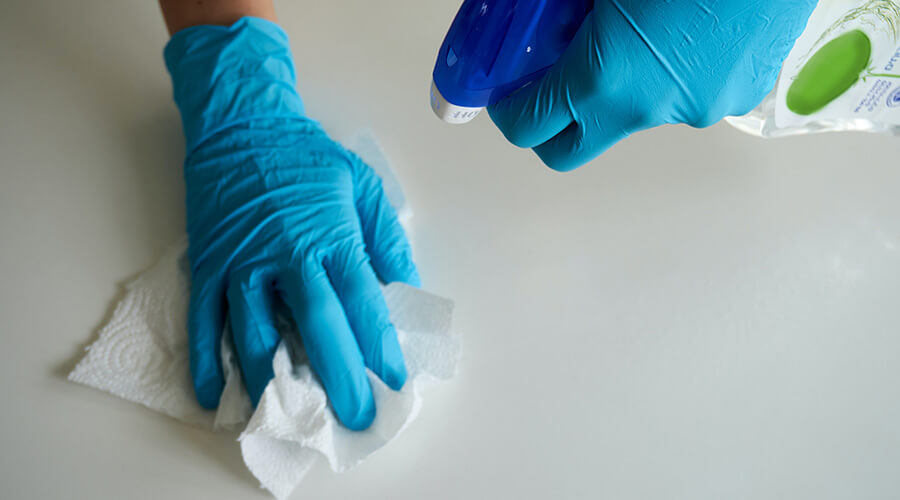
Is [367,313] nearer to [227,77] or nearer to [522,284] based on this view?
[522,284]

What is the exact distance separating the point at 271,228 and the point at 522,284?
0.46 metres

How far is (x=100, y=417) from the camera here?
2.99 feet

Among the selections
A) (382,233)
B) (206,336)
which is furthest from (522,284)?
(206,336)

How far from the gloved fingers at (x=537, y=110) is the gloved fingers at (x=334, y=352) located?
416 mm

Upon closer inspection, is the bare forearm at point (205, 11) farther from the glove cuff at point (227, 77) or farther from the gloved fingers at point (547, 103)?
the gloved fingers at point (547, 103)

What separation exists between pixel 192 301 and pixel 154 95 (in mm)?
505

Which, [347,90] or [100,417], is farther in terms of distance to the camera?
[347,90]

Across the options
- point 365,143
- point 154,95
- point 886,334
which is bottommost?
point 886,334

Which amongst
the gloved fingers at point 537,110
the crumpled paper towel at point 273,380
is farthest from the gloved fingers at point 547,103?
the crumpled paper towel at point 273,380

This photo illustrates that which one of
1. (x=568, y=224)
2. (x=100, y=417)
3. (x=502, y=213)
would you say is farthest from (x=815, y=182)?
(x=100, y=417)

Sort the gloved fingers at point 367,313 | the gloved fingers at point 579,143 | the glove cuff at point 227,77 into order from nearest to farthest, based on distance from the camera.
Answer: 1. the gloved fingers at point 579,143
2. the gloved fingers at point 367,313
3. the glove cuff at point 227,77

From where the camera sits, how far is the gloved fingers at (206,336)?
93 cm

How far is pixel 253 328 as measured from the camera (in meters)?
0.96

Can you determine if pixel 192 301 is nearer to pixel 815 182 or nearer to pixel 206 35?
pixel 206 35
